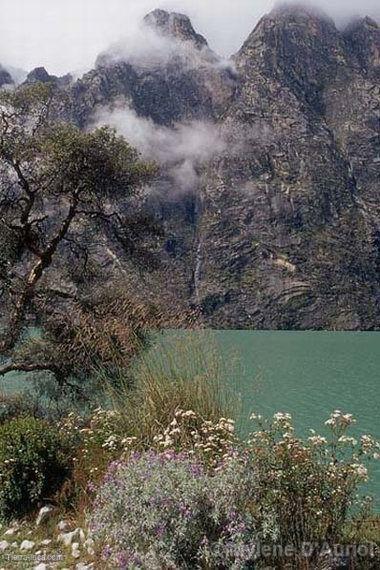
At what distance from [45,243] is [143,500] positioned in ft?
38.4

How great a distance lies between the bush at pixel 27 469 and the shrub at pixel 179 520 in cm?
287

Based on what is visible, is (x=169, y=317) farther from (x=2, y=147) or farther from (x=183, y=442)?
(x=2, y=147)

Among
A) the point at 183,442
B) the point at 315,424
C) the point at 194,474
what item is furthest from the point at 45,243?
the point at 315,424

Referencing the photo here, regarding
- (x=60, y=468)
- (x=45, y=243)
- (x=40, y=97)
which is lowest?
(x=60, y=468)

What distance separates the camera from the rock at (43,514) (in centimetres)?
834

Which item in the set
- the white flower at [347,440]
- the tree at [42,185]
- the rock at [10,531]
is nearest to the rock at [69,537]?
the rock at [10,531]

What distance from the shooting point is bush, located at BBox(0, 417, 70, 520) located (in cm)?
864

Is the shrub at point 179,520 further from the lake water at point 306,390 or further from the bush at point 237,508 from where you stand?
the lake water at point 306,390

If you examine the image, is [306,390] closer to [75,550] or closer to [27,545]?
[27,545]

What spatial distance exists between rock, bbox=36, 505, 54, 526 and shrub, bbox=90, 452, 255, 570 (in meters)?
2.55

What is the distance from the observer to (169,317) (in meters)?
11.2

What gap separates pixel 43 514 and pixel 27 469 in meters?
0.66

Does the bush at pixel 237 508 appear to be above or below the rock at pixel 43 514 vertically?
above

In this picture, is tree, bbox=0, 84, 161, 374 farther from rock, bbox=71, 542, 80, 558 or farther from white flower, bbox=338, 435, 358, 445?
white flower, bbox=338, 435, 358, 445
